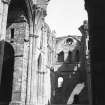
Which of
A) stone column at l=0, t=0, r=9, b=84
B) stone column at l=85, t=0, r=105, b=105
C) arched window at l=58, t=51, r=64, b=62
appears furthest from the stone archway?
arched window at l=58, t=51, r=64, b=62

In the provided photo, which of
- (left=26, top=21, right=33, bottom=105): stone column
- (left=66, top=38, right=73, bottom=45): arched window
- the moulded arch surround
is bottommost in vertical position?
(left=26, top=21, right=33, bottom=105): stone column

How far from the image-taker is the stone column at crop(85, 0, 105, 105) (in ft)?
10.8

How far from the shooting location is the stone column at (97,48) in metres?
3.28

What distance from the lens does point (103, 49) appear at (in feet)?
11.2

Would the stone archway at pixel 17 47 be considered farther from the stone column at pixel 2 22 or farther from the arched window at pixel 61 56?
the arched window at pixel 61 56

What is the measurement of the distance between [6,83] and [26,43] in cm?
323

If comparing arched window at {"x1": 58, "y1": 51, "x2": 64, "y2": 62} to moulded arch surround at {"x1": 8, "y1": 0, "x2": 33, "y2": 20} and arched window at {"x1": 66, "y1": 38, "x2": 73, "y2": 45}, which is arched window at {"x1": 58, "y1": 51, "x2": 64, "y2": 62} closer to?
arched window at {"x1": 66, "y1": 38, "x2": 73, "y2": 45}

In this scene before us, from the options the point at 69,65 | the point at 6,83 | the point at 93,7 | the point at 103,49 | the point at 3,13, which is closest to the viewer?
the point at 103,49

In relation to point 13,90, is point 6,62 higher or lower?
higher

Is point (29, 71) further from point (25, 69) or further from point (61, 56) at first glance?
point (61, 56)

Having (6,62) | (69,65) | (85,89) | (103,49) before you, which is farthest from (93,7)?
(69,65)

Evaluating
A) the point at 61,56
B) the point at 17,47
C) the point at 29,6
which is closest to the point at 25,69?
the point at 17,47

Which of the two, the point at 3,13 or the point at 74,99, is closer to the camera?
the point at 3,13

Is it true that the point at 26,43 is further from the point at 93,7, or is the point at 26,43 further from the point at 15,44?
the point at 93,7
